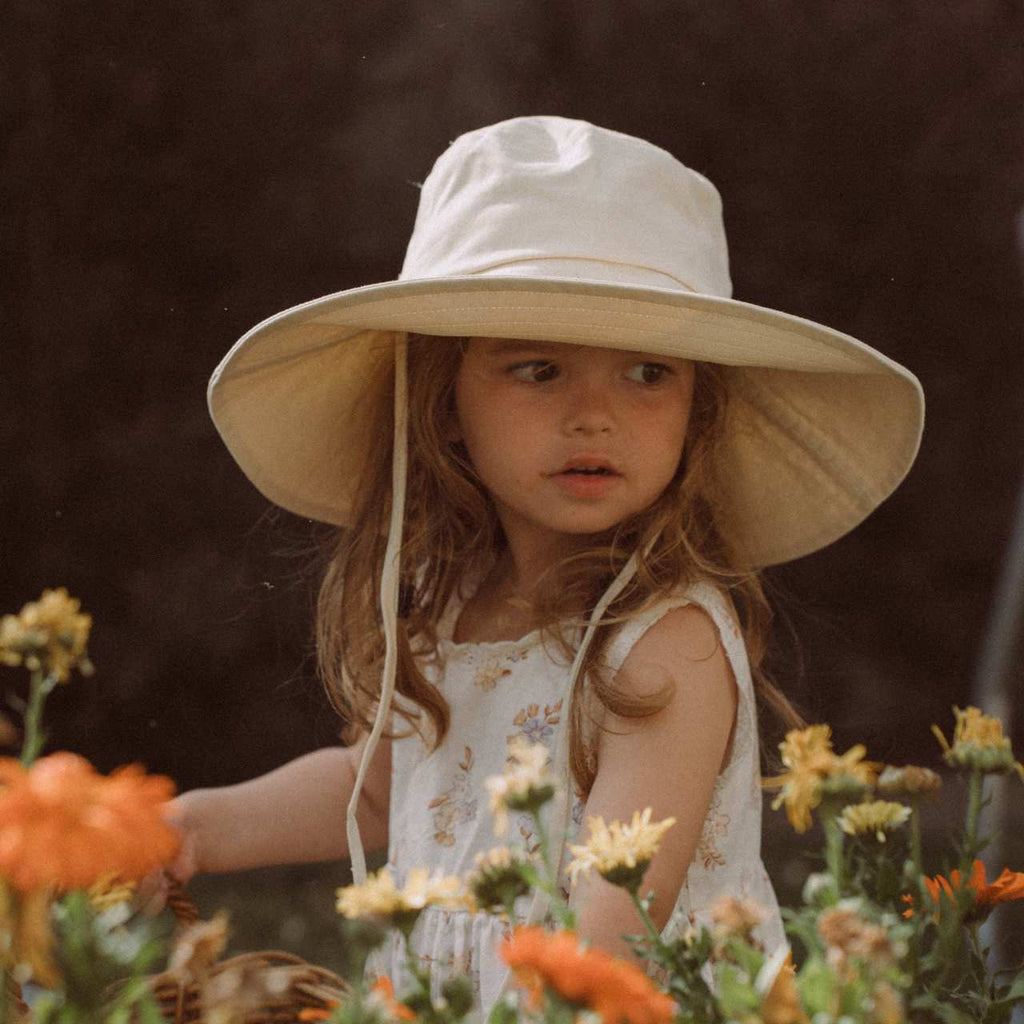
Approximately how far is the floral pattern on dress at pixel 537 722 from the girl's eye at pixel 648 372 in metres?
0.28

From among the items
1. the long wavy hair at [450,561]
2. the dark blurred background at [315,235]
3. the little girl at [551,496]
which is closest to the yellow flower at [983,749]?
the little girl at [551,496]

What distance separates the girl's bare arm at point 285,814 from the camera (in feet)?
Answer: 4.24

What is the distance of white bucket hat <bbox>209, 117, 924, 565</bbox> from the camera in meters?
1.05

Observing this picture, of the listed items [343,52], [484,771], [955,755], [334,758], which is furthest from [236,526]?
[955,755]

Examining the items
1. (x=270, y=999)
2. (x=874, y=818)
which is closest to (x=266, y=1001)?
(x=270, y=999)

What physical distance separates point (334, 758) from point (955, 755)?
0.88 m

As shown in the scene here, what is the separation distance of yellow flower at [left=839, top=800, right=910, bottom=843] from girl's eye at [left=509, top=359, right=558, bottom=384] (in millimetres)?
644

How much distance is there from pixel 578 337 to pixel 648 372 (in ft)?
0.35

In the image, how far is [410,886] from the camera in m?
0.49

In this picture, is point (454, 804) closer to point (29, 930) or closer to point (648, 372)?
point (648, 372)

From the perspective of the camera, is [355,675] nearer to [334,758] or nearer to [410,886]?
[334,758]

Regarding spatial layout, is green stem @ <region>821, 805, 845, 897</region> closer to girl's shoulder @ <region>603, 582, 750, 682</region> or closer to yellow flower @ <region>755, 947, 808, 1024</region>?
yellow flower @ <region>755, 947, 808, 1024</region>

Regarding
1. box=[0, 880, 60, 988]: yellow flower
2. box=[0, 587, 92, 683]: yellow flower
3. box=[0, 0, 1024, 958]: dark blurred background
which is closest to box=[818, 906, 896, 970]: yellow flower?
box=[0, 880, 60, 988]: yellow flower

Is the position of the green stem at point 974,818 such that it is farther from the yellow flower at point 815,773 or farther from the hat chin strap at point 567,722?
the hat chin strap at point 567,722
